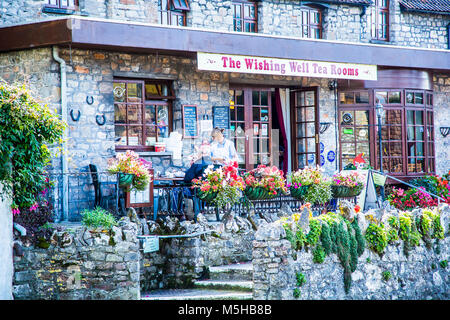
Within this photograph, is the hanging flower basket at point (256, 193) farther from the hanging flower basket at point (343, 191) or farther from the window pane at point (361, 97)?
the window pane at point (361, 97)

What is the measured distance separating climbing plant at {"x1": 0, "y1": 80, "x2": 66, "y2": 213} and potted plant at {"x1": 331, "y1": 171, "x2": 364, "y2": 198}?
5419 mm

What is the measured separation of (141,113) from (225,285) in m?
4.81

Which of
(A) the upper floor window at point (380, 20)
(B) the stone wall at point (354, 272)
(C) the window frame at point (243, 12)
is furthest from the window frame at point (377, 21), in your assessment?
(B) the stone wall at point (354, 272)

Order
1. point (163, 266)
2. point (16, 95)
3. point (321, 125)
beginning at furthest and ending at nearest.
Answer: point (321, 125) < point (163, 266) < point (16, 95)

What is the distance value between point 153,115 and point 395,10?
Answer: 25.2ft

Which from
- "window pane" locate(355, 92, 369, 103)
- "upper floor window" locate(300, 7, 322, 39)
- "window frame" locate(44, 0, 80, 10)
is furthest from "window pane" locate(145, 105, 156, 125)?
"window pane" locate(355, 92, 369, 103)

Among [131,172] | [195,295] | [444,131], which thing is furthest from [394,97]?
[195,295]

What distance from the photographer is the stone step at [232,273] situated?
1116 centimetres

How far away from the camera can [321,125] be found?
17.0m

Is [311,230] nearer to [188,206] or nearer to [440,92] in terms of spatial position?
[188,206]

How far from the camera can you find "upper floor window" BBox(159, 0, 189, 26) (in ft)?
50.6

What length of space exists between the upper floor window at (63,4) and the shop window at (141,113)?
183 cm

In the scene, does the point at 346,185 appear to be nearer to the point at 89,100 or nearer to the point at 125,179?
the point at 125,179

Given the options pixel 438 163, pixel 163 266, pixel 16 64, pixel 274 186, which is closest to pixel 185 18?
pixel 16 64
